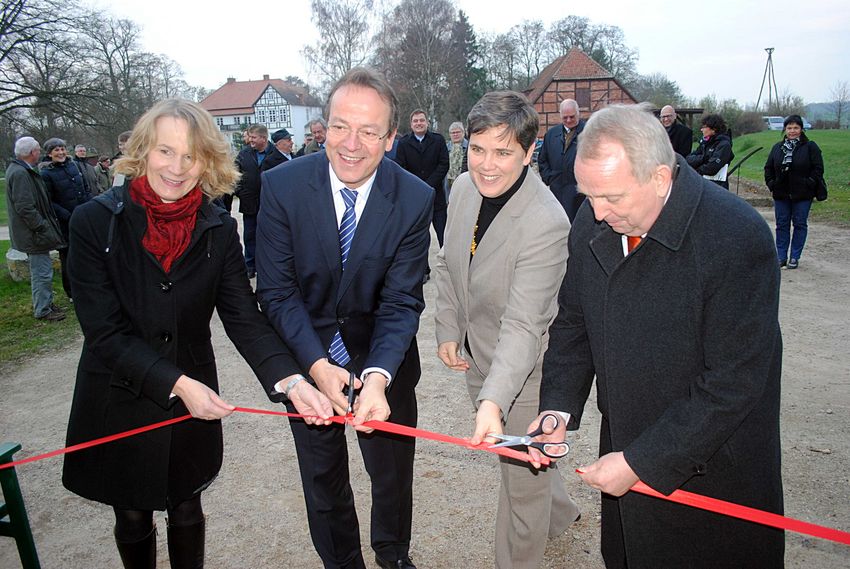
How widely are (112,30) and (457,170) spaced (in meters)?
26.5

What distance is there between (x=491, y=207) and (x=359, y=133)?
0.71 metres

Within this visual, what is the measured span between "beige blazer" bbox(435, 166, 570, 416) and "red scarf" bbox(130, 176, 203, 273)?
1214 millimetres

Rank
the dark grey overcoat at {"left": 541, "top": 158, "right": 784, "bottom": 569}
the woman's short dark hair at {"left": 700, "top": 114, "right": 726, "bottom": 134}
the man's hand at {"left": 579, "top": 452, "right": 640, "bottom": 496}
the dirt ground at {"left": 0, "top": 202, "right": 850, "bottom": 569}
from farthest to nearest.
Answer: the woman's short dark hair at {"left": 700, "top": 114, "right": 726, "bottom": 134} → the dirt ground at {"left": 0, "top": 202, "right": 850, "bottom": 569} → the man's hand at {"left": 579, "top": 452, "right": 640, "bottom": 496} → the dark grey overcoat at {"left": 541, "top": 158, "right": 784, "bottom": 569}

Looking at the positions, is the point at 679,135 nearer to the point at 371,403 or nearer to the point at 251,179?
the point at 251,179

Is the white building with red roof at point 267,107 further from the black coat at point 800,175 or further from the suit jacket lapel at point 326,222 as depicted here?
the suit jacket lapel at point 326,222

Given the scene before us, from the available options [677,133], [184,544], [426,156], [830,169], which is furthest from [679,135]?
[830,169]

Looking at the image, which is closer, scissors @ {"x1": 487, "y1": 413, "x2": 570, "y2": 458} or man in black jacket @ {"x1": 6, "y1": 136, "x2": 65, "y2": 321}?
scissors @ {"x1": 487, "y1": 413, "x2": 570, "y2": 458}

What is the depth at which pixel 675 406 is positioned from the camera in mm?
1999

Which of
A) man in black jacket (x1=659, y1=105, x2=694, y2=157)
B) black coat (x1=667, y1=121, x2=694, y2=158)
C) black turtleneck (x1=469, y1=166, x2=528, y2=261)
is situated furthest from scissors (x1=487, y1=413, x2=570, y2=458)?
black coat (x1=667, y1=121, x2=694, y2=158)

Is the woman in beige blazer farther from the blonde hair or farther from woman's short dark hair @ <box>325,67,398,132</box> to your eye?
the blonde hair

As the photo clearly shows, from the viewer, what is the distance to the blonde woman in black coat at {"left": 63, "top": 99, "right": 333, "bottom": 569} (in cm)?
253

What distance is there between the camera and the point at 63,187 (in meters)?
9.59

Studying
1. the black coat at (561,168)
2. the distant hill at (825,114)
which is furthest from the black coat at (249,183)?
the distant hill at (825,114)

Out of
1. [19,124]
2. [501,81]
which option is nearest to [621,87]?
[501,81]
